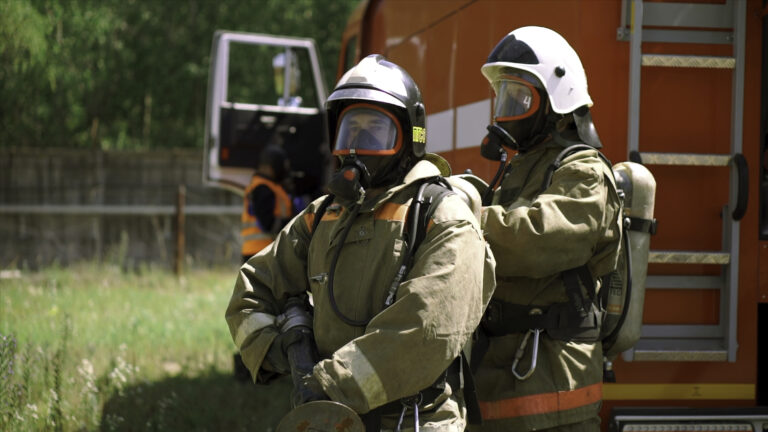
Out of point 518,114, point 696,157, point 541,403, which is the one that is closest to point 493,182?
point 518,114

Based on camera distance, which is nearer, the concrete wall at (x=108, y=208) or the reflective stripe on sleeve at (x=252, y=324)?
the reflective stripe on sleeve at (x=252, y=324)

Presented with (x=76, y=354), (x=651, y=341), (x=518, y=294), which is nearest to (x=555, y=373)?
(x=518, y=294)

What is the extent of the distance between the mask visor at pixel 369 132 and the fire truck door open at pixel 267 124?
15.4 ft

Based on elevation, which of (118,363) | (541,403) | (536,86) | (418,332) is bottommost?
(118,363)

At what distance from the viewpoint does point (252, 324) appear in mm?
2523

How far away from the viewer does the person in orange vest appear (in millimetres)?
6574

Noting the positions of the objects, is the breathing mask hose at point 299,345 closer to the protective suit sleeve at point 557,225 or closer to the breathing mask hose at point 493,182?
the protective suit sleeve at point 557,225

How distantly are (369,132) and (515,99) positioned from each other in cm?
96

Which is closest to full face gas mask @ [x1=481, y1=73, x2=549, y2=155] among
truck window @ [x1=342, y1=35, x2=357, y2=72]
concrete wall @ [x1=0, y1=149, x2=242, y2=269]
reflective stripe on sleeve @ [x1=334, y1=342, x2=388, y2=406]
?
reflective stripe on sleeve @ [x1=334, y1=342, x2=388, y2=406]

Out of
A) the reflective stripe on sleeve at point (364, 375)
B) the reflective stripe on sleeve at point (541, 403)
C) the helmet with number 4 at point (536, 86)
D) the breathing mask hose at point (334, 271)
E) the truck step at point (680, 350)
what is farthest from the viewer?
the truck step at point (680, 350)

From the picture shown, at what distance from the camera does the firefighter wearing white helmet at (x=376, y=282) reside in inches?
87.1

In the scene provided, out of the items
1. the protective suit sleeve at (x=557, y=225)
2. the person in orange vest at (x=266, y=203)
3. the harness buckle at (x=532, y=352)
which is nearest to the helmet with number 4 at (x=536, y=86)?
the protective suit sleeve at (x=557, y=225)

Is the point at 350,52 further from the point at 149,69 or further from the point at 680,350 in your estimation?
the point at 149,69

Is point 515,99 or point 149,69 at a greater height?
point 149,69
